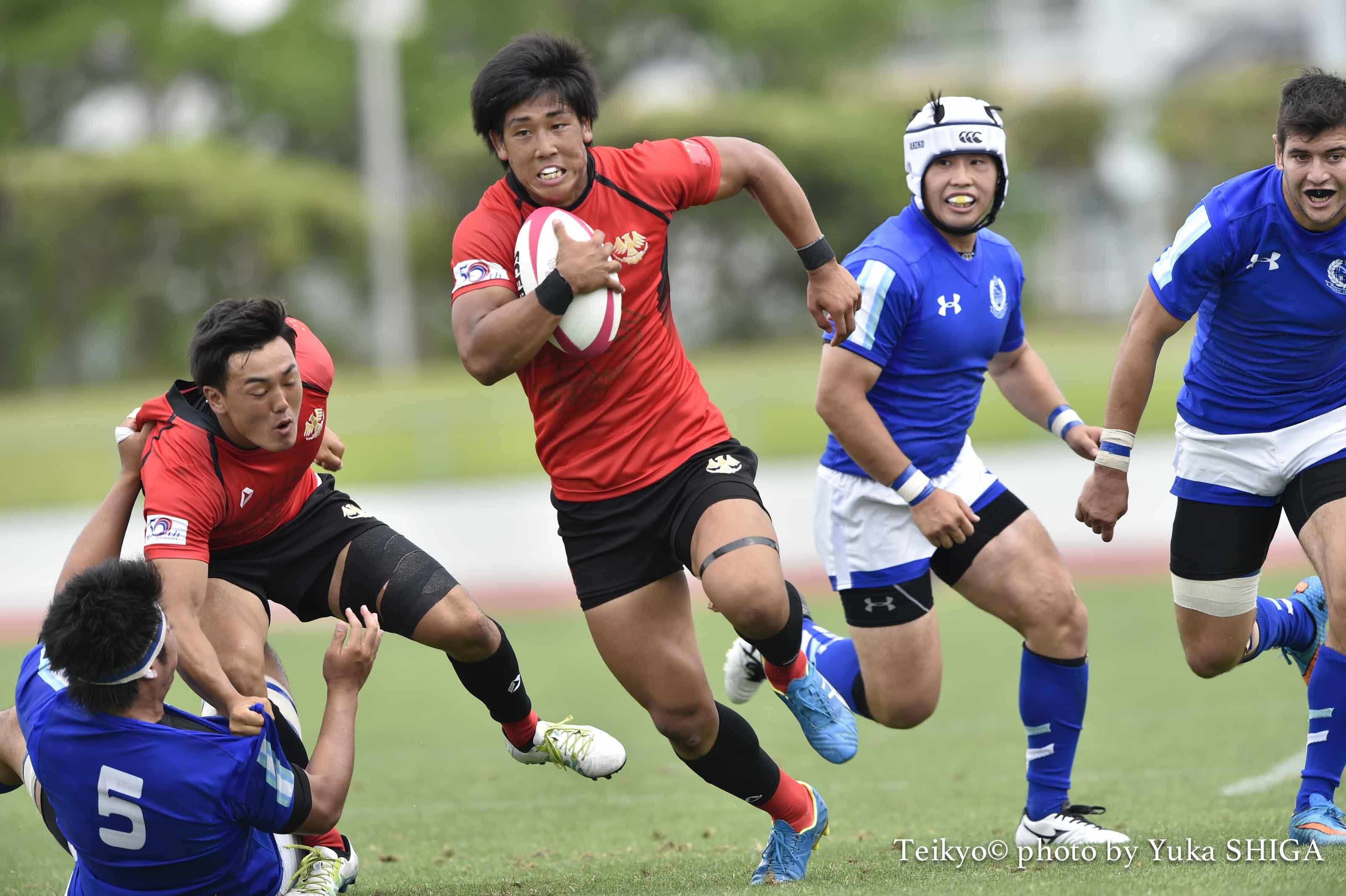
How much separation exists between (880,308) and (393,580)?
200 centimetres

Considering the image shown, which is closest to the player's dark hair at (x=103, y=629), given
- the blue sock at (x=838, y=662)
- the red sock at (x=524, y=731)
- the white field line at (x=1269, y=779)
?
the red sock at (x=524, y=731)

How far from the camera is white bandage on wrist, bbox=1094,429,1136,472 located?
5062 mm

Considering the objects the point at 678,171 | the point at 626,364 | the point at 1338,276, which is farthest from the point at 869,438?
the point at 1338,276

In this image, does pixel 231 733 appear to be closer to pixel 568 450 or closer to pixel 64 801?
pixel 64 801

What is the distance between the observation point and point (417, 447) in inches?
720

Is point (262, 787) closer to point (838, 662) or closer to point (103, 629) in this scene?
point (103, 629)

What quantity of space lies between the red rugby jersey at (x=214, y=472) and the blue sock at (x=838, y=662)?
205 centimetres

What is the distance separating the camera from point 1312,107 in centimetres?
466

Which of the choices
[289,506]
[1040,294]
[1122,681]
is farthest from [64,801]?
[1040,294]

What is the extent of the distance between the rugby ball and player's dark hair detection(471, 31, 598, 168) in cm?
34

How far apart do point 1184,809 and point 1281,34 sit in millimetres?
42994

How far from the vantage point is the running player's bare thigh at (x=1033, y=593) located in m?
5.29

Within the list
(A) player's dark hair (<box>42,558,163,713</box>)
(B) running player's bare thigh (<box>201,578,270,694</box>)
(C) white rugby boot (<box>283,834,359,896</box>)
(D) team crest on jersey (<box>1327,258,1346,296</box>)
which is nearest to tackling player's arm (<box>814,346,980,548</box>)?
(D) team crest on jersey (<box>1327,258,1346,296</box>)

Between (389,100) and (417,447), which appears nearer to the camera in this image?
(417,447)
